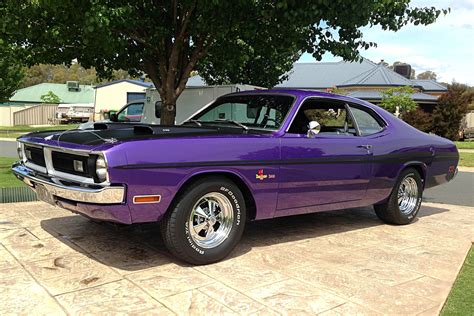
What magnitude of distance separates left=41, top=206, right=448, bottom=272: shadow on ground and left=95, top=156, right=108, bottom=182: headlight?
0.78 meters

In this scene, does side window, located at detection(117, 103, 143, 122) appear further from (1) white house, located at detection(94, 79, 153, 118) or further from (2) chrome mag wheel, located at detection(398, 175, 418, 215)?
(1) white house, located at detection(94, 79, 153, 118)

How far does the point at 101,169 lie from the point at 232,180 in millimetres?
1300

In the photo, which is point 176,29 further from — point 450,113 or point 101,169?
point 450,113

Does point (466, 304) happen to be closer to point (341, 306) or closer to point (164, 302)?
point (341, 306)

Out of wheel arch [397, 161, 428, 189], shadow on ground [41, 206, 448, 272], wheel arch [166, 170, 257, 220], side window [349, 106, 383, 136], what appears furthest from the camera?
wheel arch [397, 161, 428, 189]

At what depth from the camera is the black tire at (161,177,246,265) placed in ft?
14.0

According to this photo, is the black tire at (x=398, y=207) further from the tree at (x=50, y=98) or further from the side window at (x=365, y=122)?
the tree at (x=50, y=98)

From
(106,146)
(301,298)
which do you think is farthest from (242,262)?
(106,146)

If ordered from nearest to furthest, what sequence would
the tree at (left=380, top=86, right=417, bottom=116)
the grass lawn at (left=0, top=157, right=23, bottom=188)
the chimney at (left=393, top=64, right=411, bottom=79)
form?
A: the grass lawn at (left=0, top=157, right=23, bottom=188)
the tree at (left=380, top=86, right=417, bottom=116)
the chimney at (left=393, top=64, right=411, bottom=79)

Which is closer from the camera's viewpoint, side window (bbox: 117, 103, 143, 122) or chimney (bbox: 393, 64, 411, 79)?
side window (bbox: 117, 103, 143, 122)

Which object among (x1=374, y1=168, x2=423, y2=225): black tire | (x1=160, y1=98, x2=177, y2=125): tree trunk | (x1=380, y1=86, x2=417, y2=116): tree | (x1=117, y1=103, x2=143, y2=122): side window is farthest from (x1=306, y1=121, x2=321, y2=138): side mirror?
(x1=380, y1=86, x2=417, y2=116): tree

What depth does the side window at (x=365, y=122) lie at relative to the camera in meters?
6.06

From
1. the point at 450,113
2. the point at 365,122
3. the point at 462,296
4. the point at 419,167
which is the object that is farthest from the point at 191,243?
the point at 450,113

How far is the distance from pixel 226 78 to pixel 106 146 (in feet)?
52.7
